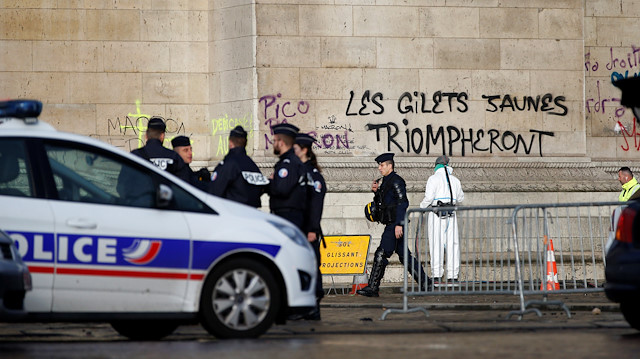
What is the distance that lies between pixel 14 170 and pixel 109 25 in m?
8.83

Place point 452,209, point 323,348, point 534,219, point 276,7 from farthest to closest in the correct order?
point 276,7 < point 534,219 < point 452,209 < point 323,348

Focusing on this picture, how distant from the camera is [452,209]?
12.6 metres

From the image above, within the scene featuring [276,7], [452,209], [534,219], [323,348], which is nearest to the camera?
[323,348]

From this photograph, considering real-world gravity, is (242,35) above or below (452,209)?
above

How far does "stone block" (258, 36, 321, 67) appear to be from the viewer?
56.7 ft

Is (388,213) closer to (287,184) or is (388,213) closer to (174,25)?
(287,184)

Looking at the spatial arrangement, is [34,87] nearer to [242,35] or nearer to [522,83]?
[242,35]

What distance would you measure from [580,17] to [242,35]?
4.75m

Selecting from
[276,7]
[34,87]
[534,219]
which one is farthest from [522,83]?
[34,87]

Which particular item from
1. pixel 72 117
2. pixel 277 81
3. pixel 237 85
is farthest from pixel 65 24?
pixel 277 81

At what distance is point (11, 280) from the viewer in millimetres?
8750

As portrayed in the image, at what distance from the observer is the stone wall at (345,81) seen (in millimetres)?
17391

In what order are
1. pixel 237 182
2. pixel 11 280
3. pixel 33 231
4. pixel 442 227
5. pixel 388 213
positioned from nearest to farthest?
pixel 11 280, pixel 33 231, pixel 237 182, pixel 442 227, pixel 388 213

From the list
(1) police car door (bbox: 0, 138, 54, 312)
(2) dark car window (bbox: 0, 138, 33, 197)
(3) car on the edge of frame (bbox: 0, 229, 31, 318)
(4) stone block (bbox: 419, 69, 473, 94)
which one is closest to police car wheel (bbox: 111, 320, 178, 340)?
(1) police car door (bbox: 0, 138, 54, 312)
